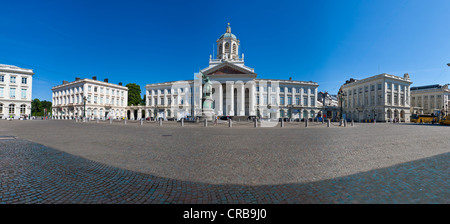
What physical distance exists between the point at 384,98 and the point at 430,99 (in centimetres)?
2971

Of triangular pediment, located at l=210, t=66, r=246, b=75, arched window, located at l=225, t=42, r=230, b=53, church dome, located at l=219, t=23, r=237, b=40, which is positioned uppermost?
church dome, located at l=219, t=23, r=237, b=40

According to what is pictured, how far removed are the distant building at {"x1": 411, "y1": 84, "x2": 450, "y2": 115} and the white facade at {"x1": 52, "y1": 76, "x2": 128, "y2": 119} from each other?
102 meters

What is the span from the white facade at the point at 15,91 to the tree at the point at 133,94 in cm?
2630

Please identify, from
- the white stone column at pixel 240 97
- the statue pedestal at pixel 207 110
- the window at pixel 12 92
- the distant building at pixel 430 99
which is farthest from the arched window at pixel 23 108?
the distant building at pixel 430 99

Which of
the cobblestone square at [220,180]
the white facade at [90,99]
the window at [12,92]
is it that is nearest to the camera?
the cobblestone square at [220,180]

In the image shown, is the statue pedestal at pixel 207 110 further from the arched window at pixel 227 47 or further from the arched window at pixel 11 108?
the arched window at pixel 11 108

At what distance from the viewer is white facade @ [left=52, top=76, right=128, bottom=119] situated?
54.9m

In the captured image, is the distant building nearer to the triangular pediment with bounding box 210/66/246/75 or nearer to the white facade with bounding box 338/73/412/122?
the white facade with bounding box 338/73/412/122

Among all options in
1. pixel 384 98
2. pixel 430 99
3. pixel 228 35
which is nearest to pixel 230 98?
pixel 228 35

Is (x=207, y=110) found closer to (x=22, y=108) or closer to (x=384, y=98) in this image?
(x=384, y=98)

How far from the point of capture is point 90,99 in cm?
5531

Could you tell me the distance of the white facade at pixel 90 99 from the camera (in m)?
54.9

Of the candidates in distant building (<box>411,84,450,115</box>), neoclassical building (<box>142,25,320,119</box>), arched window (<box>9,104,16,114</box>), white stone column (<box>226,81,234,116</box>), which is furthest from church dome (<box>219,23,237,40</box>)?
distant building (<box>411,84,450,115</box>)
